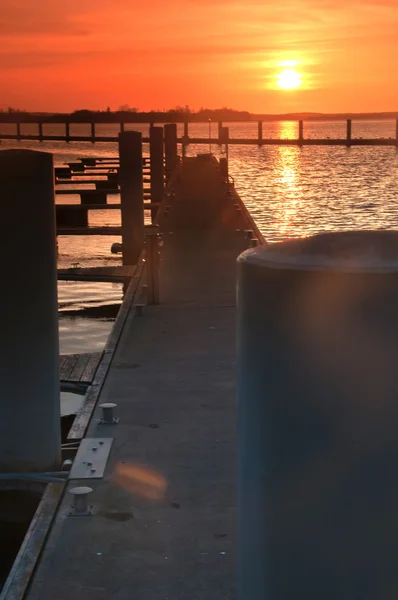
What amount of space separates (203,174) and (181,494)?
30.4 m

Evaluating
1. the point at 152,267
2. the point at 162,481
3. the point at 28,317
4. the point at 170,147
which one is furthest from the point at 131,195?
the point at 170,147

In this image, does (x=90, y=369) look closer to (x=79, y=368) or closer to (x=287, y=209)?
(x=79, y=368)

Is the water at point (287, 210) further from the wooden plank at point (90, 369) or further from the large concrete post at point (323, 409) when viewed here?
the large concrete post at point (323, 409)

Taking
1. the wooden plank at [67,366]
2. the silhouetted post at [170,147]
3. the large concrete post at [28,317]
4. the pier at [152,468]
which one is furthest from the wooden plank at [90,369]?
the silhouetted post at [170,147]

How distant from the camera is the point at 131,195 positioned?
21.3 metres

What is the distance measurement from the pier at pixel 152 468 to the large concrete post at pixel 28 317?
0.34 m

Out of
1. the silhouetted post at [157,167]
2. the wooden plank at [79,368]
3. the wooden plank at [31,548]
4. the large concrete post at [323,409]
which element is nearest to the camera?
the large concrete post at [323,409]

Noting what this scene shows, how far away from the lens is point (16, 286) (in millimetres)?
6344

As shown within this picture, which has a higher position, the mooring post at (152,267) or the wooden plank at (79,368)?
the mooring post at (152,267)

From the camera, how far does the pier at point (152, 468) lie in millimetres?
4547

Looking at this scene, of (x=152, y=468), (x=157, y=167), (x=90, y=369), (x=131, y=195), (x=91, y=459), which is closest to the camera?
(x=152, y=468)

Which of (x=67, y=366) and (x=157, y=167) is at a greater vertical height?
(x=157, y=167)

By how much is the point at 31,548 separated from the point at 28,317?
6.46ft

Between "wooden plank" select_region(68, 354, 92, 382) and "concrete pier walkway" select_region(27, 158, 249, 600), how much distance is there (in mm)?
1049
